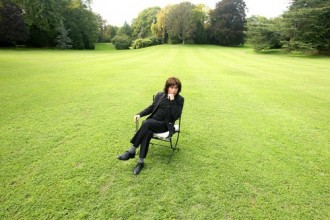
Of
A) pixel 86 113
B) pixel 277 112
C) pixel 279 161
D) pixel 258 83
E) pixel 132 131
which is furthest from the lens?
pixel 258 83

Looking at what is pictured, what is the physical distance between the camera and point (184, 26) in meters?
53.5

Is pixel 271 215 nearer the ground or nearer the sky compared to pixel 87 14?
nearer the ground

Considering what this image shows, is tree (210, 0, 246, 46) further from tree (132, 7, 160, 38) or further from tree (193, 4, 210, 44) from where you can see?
tree (132, 7, 160, 38)

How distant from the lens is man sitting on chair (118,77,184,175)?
4512 millimetres

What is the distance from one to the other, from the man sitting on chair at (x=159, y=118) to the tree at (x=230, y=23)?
177 ft

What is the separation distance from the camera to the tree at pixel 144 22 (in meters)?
72.4

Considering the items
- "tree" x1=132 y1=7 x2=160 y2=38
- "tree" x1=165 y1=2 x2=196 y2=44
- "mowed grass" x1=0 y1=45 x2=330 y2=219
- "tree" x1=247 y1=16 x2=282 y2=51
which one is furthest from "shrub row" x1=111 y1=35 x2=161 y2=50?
"mowed grass" x1=0 y1=45 x2=330 y2=219

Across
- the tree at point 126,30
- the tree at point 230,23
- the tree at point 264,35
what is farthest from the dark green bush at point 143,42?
the tree at point 126,30

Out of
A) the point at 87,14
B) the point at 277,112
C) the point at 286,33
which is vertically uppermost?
the point at 87,14

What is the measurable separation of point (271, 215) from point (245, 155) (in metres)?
1.81

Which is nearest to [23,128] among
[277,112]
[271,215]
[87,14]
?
[271,215]

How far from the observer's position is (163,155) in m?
5.12

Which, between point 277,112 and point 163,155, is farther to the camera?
point 277,112

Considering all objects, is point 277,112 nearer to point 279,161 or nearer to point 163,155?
point 279,161
